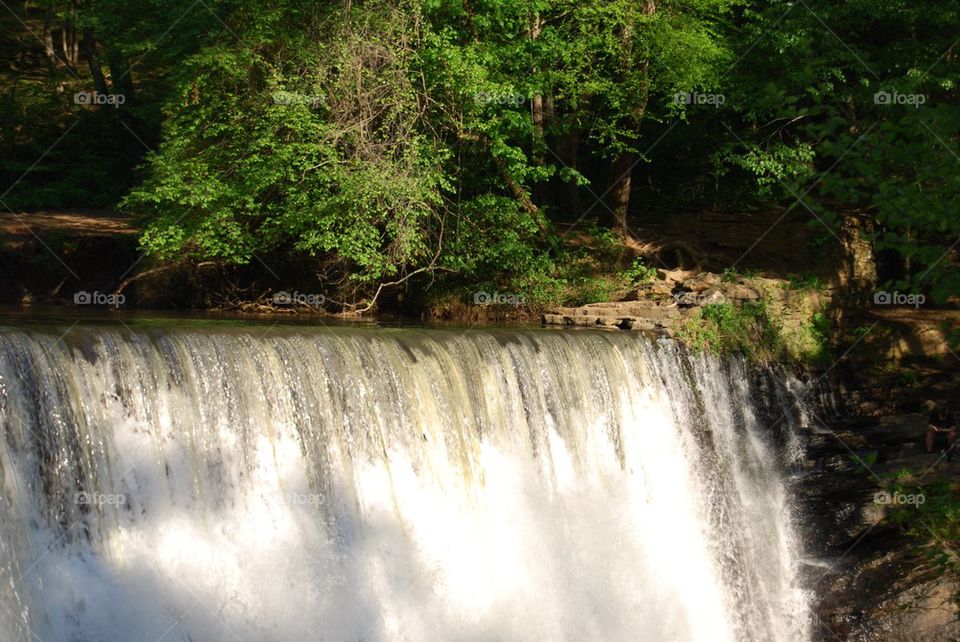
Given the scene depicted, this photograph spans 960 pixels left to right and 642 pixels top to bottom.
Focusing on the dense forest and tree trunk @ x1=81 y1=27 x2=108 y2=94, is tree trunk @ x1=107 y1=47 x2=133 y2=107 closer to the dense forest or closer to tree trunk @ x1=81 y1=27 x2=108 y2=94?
tree trunk @ x1=81 y1=27 x2=108 y2=94

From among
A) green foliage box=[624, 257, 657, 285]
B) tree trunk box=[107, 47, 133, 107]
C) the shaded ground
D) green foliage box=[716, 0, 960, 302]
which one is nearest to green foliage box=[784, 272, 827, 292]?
green foliage box=[716, 0, 960, 302]

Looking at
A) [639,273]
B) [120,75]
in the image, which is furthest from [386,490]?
[120,75]

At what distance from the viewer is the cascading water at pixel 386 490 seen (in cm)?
920

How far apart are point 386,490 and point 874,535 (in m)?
6.11

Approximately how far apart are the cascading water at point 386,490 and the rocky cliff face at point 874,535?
399 mm

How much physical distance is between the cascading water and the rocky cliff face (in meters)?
0.40

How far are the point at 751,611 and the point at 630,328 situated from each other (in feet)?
13.5

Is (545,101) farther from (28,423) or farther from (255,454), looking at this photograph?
(28,423)

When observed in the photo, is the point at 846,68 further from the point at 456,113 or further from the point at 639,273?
Result: the point at 456,113

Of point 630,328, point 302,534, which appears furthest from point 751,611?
point 302,534

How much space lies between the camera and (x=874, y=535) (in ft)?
45.1

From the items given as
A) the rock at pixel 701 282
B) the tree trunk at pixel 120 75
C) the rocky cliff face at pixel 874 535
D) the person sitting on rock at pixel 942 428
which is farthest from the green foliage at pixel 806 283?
the tree trunk at pixel 120 75

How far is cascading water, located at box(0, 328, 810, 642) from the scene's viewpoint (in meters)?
9.20

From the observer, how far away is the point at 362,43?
1658 cm
